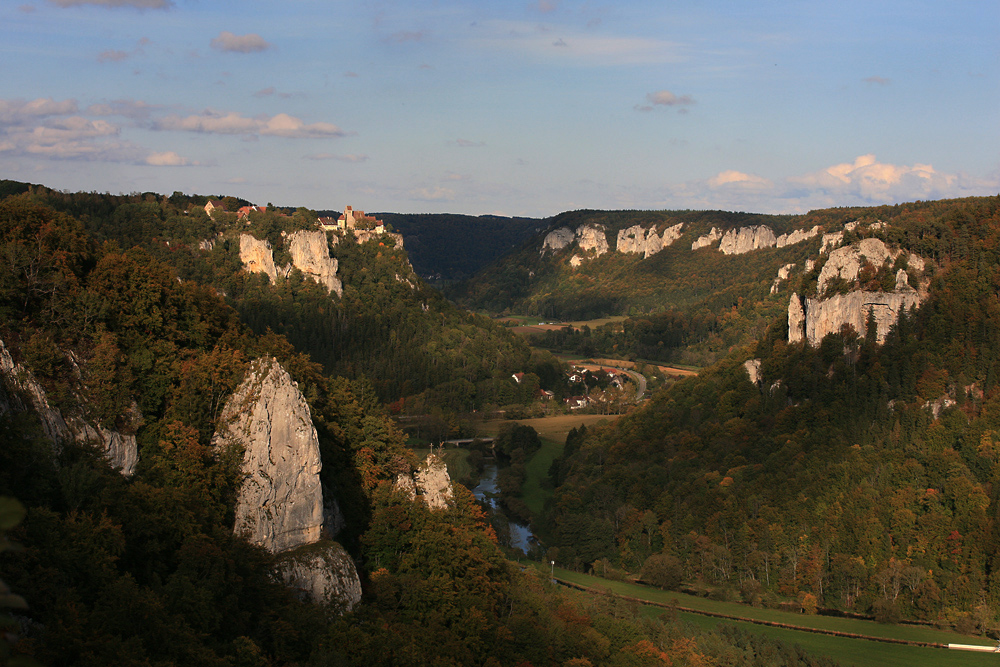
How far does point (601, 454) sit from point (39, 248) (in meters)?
64.2

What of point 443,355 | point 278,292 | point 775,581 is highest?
point 278,292

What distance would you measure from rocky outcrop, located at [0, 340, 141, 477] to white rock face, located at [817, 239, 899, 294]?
69651 millimetres

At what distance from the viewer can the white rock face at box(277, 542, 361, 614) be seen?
89.9 feet

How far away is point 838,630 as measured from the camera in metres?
54.2

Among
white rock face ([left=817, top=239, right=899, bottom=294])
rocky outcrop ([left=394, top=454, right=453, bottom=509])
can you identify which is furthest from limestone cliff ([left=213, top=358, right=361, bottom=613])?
white rock face ([left=817, top=239, right=899, bottom=294])

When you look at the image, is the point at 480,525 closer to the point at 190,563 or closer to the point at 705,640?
the point at 705,640

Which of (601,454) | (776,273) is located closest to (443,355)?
(601,454)


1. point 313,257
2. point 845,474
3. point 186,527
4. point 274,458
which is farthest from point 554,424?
point 186,527

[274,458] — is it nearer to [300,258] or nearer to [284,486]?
[284,486]

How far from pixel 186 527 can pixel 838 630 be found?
4472cm

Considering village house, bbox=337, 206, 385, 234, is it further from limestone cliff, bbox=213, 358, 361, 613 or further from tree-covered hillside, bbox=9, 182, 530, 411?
limestone cliff, bbox=213, 358, 361, 613

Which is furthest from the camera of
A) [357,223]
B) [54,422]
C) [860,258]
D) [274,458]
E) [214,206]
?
[357,223]

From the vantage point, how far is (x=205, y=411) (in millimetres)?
29078

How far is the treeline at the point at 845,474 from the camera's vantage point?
2355 inches
